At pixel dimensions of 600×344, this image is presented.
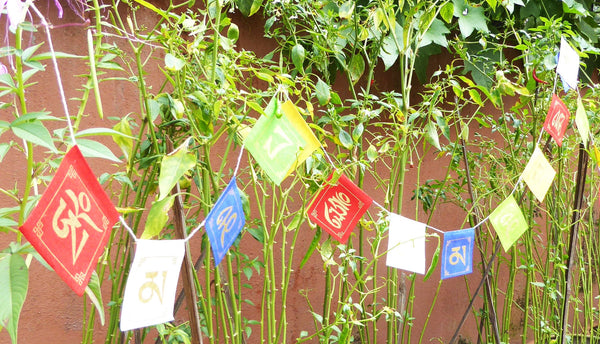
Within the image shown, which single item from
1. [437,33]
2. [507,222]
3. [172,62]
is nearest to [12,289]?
[172,62]

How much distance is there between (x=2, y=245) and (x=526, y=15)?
7.03 feet

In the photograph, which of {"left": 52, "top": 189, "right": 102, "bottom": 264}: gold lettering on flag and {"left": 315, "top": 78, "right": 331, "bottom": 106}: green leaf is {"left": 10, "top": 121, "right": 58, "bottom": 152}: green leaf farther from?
{"left": 315, "top": 78, "right": 331, "bottom": 106}: green leaf

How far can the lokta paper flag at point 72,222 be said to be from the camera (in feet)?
2.41

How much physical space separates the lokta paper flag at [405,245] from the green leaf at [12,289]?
856mm

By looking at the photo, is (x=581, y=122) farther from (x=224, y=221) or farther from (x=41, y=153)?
(x=41, y=153)

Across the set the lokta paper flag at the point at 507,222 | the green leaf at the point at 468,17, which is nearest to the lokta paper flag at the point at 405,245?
the lokta paper flag at the point at 507,222

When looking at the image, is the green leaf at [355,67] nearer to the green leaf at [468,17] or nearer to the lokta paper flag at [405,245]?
the lokta paper flag at [405,245]

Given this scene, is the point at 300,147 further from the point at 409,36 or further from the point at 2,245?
the point at 2,245

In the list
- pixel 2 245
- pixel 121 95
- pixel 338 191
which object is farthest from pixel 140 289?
pixel 121 95

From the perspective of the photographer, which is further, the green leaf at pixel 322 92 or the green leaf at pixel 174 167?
the green leaf at pixel 322 92

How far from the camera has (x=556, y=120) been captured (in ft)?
5.90

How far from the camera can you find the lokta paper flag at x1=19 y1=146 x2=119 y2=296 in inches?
29.0

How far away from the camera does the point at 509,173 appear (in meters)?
2.15

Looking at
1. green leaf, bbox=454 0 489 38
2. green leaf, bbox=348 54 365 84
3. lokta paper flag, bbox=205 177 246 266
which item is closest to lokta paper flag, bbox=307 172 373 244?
lokta paper flag, bbox=205 177 246 266
